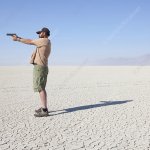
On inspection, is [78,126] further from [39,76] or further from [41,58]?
[41,58]

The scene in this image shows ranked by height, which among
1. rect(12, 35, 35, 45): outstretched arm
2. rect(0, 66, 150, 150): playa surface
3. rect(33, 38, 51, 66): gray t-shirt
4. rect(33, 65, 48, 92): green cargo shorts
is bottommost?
rect(0, 66, 150, 150): playa surface

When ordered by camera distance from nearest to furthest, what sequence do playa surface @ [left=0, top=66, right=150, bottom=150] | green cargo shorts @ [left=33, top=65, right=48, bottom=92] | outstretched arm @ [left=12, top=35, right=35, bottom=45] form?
playa surface @ [left=0, top=66, right=150, bottom=150], outstretched arm @ [left=12, top=35, right=35, bottom=45], green cargo shorts @ [left=33, top=65, right=48, bottom=92]

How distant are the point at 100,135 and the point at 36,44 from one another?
8.55 feet

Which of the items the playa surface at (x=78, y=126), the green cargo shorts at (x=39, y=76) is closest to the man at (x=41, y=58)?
the green cargo shorts at (x=39, y=76)

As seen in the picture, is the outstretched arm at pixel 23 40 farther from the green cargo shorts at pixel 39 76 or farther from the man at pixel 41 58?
the green cargo shorts at pixel 39 76

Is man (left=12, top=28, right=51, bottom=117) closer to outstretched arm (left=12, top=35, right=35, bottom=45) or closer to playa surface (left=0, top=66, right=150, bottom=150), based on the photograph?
outstretched arm (left=12, top=35, right=35, bottom=45)

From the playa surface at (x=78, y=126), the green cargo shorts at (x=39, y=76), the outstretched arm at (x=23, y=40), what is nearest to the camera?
the playa surface at (x=78, y=126)

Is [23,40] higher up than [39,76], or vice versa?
[23,40]

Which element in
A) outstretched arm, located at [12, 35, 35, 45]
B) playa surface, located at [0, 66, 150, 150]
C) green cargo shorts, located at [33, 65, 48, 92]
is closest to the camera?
playa surface, located at [0, 66, 150, 150]

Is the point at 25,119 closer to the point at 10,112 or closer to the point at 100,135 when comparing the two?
the point at 10,112

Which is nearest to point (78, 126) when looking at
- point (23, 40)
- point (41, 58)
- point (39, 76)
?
point (39, 76)

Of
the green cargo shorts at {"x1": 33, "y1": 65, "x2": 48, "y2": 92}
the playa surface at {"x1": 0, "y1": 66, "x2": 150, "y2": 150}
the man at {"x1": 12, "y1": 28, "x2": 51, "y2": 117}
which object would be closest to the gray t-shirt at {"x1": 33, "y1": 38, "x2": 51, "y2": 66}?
the man at {"x1": 12, "y1": 28, "x2": 51, "y2": 117}

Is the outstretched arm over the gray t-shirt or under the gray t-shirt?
over

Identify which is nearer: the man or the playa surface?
the playa surface
